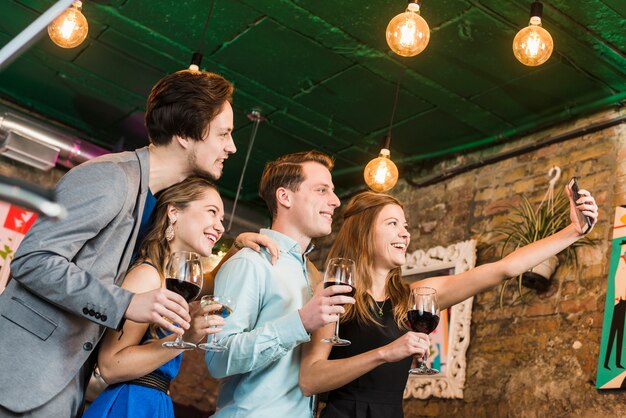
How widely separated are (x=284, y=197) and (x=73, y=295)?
1011 millimetres

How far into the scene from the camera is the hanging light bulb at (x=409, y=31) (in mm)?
3234

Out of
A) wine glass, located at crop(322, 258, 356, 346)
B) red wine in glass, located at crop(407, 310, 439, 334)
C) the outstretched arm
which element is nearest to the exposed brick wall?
the outstretched arm

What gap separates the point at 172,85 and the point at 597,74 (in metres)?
2.85

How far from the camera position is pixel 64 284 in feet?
5.75

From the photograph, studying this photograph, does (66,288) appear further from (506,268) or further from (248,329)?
(506,268)

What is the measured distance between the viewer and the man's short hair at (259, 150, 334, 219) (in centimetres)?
263

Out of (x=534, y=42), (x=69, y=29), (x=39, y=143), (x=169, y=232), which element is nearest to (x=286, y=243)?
(x=169, y=232)

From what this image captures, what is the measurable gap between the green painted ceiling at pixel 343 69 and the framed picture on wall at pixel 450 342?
861 mm

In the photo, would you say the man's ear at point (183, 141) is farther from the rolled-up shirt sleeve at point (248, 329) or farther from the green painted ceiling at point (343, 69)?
the green painted ceiling at point (343, 69)

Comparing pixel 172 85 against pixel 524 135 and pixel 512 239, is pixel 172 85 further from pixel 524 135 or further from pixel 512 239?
pixel 524 135

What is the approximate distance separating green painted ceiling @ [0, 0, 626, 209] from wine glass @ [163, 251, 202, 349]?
2.43 meters

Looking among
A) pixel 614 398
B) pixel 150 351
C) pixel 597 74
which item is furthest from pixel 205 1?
pixel 614 398

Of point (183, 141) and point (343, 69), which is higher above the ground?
point (343, 69)

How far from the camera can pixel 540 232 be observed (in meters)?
4.23
